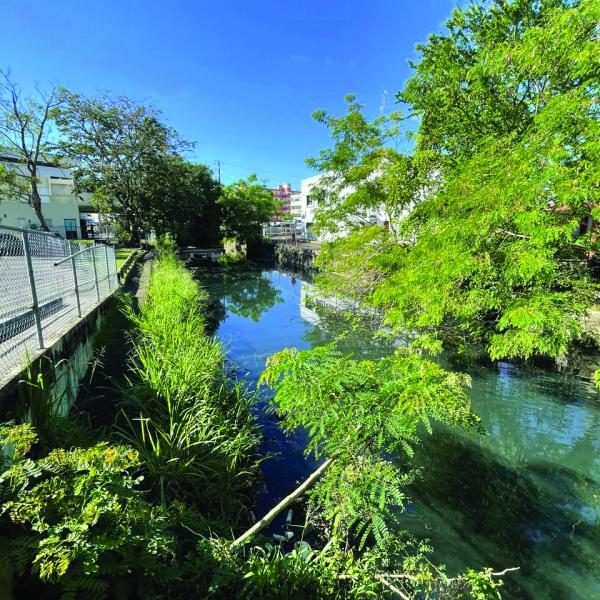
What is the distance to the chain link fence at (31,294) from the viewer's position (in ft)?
10.1

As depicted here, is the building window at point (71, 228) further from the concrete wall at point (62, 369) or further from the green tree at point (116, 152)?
the concrete wall at point (62, 369)

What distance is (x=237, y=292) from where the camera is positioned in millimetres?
17500

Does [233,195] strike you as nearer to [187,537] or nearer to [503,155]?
[503,155]

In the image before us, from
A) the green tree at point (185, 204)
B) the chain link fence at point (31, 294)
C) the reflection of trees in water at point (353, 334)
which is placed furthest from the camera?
the green tree at point (185, 204)

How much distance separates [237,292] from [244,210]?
14.2 metres

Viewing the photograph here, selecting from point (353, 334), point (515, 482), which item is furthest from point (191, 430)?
point (353, 334)

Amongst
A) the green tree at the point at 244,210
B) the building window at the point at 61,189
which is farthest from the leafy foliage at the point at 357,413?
the building window at the point at 61,189

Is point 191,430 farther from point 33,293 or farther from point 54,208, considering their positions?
point 54,208

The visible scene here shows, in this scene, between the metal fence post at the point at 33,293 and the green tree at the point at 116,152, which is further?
the green tree at the point at 116,152

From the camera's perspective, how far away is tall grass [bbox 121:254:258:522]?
293 cm

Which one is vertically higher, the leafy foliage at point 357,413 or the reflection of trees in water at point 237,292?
the leafy foliage at point 357,413

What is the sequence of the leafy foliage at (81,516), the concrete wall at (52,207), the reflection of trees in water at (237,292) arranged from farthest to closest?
the concrete wall at (52,207), the reflection of trees in water at (237,292), the leafy foliage at (81,516)

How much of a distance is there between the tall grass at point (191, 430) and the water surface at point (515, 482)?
54 cm

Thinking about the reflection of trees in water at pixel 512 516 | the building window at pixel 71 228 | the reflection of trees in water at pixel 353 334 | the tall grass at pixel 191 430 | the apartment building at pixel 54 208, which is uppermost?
the apartment building at pixel 54 208
